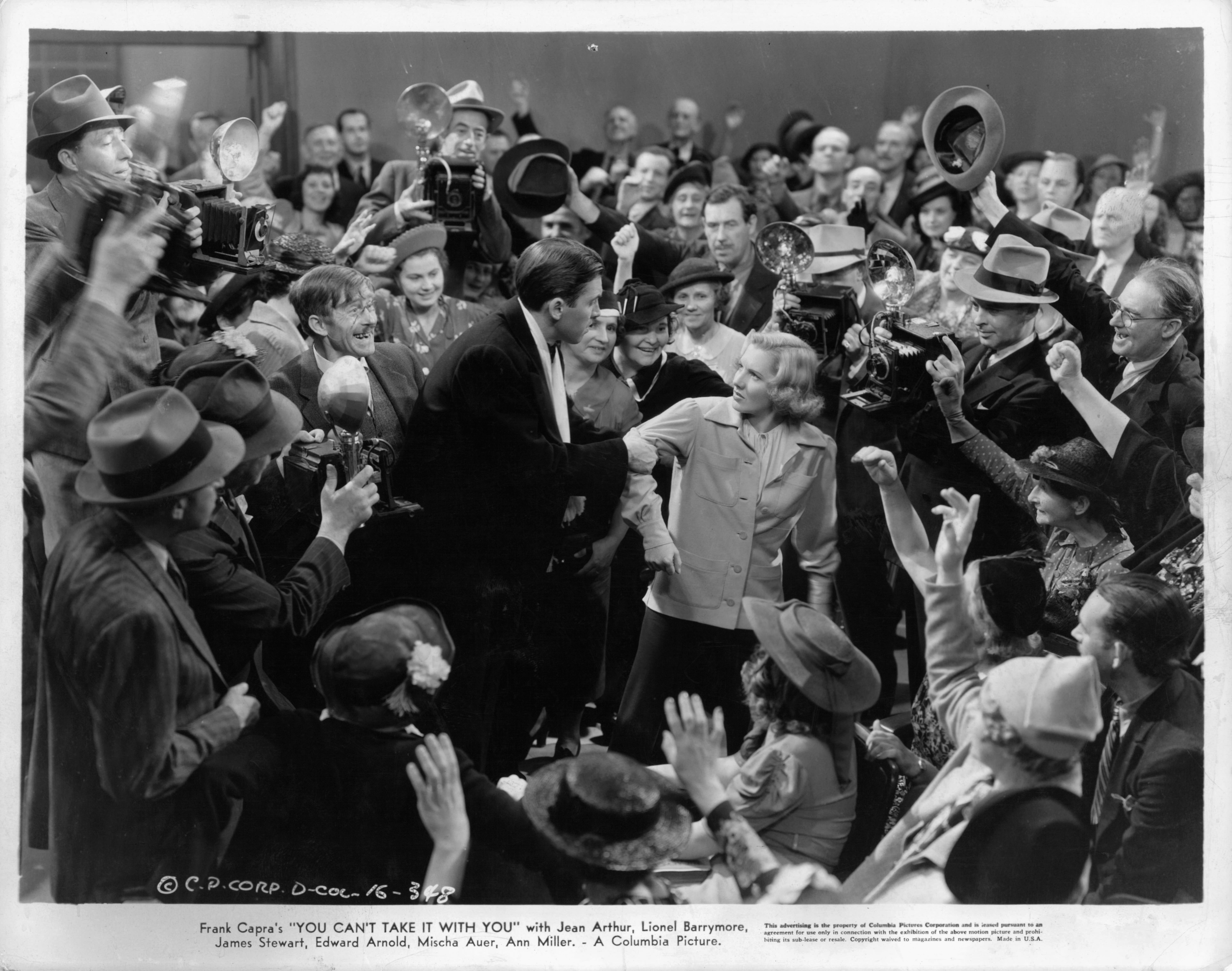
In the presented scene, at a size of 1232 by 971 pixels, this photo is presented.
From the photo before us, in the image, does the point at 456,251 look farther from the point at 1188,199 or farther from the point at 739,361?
the point at 1188,199

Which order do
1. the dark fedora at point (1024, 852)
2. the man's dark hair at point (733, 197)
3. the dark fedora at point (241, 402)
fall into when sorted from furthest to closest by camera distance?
the man's dark hair at point (733, 197)
the dark fedora at point (1024, 852)
the dark fedora at point (241, 402)

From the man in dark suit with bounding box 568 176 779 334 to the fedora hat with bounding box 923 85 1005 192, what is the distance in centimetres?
78

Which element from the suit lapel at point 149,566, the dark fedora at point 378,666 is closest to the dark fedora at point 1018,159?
the dark fedora at point 378,666

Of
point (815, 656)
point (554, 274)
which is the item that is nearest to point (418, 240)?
point (554, 274)

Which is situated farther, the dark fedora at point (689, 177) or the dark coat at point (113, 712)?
the dark fedora at point (689, 177)

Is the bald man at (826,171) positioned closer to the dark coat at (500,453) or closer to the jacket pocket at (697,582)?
the dark coat at (500,453)

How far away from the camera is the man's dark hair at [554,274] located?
459 centimetres

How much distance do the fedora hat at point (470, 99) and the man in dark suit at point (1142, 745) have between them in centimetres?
294

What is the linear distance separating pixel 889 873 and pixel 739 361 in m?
2.01

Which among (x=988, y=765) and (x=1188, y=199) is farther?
(x=1188, y=199)

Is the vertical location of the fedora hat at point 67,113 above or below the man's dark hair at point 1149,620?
above

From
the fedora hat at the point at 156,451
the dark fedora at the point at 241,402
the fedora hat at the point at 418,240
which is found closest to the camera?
the fedora hat at the point at 156,451

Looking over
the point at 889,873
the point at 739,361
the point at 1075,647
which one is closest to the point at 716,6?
the point at 739,361

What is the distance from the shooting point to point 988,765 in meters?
4.64
